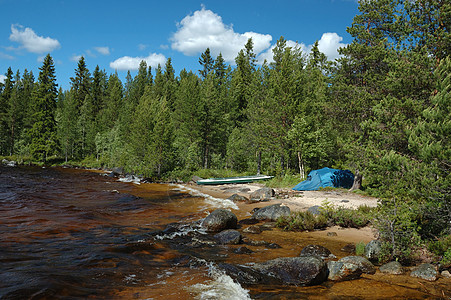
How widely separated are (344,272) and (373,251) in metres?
2.06

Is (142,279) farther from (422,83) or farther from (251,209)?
(422,83)

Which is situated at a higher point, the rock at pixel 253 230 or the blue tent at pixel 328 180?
the blue tent at pixel 328 180

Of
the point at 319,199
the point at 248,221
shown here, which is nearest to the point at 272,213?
the point at 248,221

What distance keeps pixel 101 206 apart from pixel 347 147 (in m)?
18.3

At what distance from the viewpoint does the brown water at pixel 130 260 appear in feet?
21.6

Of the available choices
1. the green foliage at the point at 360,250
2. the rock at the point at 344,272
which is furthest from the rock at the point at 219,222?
the rock at the point at 344,272

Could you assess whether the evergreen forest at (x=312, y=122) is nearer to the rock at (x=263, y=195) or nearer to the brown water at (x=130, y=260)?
the brown water at (x=130, y=260)

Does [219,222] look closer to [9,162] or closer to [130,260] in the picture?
[130,260]

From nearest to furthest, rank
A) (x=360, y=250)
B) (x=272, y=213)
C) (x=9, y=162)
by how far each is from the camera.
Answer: (x=360, y=250) → (x=272, y=213) → (x=9, y=162)

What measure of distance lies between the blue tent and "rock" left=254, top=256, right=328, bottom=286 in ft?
51.9

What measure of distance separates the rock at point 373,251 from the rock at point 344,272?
1469 millimetres

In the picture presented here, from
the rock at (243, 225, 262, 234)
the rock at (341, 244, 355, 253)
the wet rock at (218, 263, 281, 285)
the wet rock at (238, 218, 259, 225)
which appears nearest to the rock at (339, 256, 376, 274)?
the rock at (341, 244, 355, 253)

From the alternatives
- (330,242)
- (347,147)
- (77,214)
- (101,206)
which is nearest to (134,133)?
(101,206)

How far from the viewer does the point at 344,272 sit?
24.9ft
